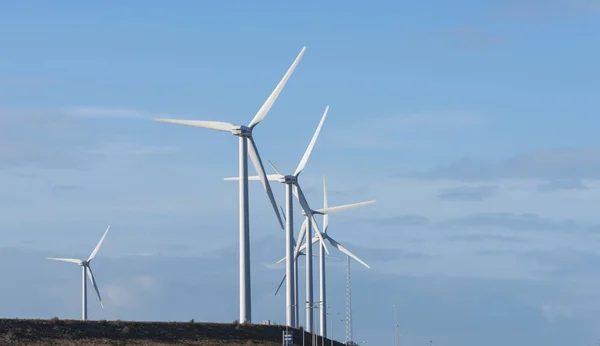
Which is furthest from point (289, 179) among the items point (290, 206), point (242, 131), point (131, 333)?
point (131, 333)

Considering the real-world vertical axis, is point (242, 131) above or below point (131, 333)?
above

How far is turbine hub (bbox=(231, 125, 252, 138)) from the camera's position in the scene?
6486 inches

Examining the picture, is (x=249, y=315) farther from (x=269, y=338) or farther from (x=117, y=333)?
(x=117, y=333)

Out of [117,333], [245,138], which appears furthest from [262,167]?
[117,333]

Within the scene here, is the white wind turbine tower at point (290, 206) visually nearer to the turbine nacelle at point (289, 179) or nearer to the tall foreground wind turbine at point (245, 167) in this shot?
the turbine nacelle at point (289, 179)

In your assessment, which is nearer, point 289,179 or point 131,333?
point 131,333

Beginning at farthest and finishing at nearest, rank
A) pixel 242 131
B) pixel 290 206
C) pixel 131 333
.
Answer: pixel 290 206
pixel 242 131
pixel 131 333

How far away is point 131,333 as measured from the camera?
6083 inches

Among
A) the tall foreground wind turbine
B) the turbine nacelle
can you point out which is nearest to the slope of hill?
the tall foreground wind turbine

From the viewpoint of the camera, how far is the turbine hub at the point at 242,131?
6486 inches

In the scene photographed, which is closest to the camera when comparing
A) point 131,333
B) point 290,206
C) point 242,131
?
point 131,333

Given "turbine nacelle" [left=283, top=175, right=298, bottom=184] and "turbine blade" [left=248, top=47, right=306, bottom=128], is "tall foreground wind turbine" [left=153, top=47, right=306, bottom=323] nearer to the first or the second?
"turbine blade" [left=248, top=47, right=306, bottom=128]

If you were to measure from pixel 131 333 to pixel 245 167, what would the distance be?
2422 centimetres

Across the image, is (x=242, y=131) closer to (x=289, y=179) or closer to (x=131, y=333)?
(x=131, y=333)
